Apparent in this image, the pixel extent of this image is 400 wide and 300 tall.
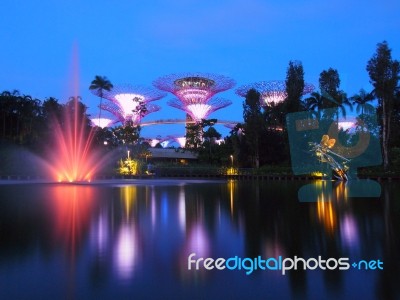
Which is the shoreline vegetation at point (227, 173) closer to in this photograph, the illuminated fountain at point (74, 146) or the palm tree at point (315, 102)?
the illuminated fountain at point (74, 146)

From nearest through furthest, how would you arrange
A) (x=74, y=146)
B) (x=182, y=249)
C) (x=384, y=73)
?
(x=182, y=249) → (x=384, y=73) → (x=74, y=146)

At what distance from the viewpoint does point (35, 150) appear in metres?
40.4

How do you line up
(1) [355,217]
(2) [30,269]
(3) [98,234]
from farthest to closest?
(1) [355,217] → (3) [98,234] → (2) [30,269]

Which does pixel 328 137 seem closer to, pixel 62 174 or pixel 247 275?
pixel 247 275

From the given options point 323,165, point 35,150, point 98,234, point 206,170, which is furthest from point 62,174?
point 98,234

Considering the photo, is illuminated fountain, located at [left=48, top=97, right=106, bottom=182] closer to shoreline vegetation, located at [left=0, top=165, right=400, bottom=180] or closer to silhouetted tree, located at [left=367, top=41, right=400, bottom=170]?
shoreline vegetation, located at [left=0, top=165, right=400, bottom=180]

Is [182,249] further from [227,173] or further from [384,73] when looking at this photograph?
[227,173]

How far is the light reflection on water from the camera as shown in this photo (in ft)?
12.2

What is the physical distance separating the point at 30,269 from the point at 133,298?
166cm

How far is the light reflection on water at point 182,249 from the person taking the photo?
12.2ft

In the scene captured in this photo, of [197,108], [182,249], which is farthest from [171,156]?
[182,249]

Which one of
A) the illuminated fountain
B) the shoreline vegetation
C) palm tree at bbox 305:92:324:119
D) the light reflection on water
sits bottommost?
the light reflection on water

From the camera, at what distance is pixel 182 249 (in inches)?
216

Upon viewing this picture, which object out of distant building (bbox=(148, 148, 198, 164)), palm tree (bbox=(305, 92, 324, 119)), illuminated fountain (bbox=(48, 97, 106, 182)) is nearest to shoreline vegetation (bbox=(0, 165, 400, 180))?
illuminated fountain (bbox=(48, 97, 106, 182))
